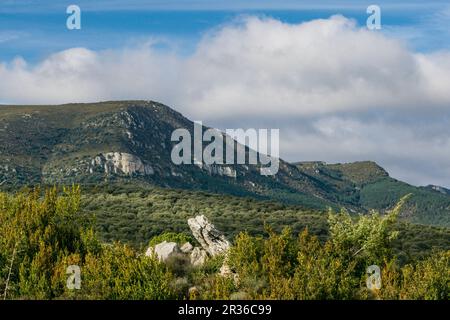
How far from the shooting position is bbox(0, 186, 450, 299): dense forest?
36.7 metres

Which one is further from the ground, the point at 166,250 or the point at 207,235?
the point at 207,235

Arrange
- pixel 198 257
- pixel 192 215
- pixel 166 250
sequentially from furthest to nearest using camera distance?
1. pixel 192 215
2. pixel 198 257
3. pixel 166 250

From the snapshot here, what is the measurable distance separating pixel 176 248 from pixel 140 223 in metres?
53.8

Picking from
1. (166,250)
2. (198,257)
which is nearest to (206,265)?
(198,257)

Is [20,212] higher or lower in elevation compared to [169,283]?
higher

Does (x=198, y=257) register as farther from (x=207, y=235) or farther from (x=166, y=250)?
(x=166, y=250)

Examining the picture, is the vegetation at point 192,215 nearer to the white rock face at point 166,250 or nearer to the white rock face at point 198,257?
the white rock face at point 198,257

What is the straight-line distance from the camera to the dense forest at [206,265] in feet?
120

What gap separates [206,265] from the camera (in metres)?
43.8

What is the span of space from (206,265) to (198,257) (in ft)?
8.15

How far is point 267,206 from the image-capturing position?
5817 inches

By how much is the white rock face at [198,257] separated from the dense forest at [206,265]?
95cm
